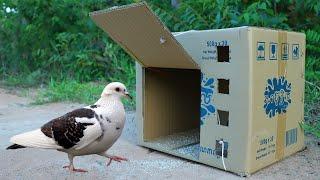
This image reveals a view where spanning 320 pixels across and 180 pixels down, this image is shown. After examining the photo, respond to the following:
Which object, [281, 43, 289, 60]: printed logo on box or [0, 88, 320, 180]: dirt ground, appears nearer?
[0, 88, 320, 180]: dirt ground

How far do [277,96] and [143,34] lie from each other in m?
0.68

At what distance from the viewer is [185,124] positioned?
2600 millimetres

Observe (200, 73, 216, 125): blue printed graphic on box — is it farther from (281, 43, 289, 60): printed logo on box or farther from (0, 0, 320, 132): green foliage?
(0, 0, 320, 132): green foliage

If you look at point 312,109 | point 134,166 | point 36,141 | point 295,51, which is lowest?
point 134,166

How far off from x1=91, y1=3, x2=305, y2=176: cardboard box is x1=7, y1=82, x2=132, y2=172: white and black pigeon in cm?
39

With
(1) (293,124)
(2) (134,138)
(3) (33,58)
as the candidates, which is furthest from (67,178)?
(3) (33,58)

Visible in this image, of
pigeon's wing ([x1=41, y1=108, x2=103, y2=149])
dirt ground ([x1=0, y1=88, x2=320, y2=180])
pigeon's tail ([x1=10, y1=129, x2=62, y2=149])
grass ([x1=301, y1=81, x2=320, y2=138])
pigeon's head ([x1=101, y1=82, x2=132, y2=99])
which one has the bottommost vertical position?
dirt ground ([x1=0, y1=88, x2=320, y2=180])

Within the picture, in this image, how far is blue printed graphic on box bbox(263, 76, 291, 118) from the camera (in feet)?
6.02

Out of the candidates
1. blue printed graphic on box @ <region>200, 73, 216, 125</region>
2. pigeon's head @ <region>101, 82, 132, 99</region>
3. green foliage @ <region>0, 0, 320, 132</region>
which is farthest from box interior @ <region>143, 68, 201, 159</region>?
green foliage @ <region>0, 0, 320, 132</region>

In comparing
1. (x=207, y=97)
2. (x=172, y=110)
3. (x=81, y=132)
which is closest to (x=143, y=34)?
(x=207, y=97)

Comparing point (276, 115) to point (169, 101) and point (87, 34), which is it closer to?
point (169, 101)

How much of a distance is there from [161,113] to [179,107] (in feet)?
0.60

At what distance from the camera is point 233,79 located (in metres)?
1.74

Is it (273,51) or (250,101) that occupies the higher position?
(273,51)
